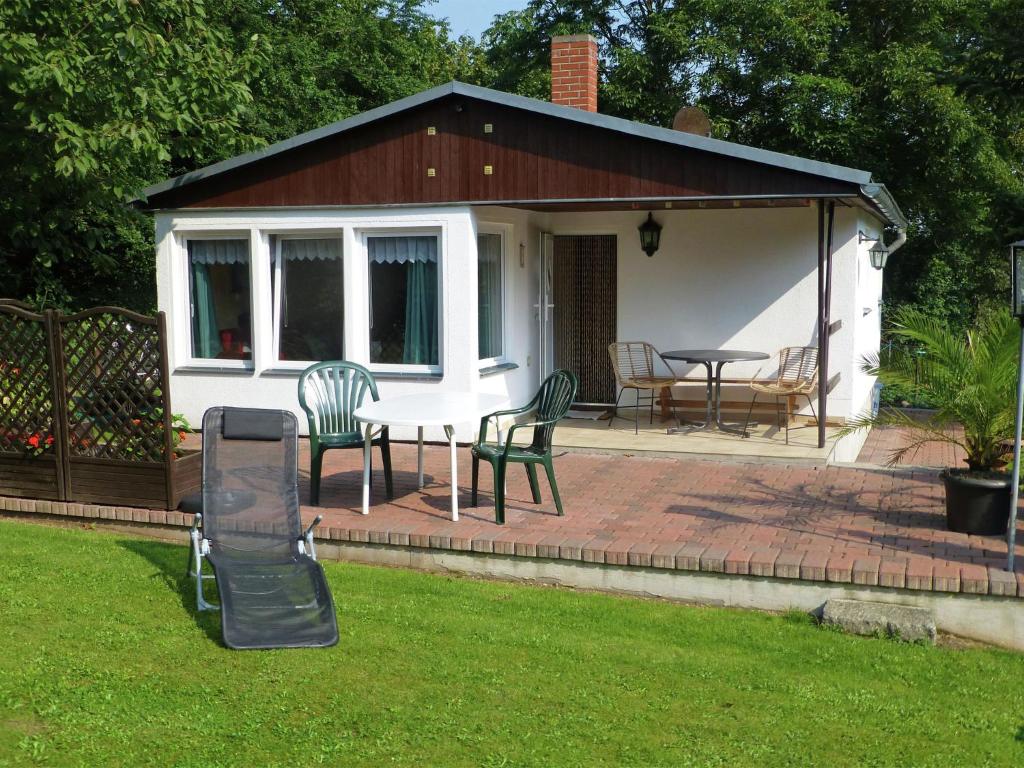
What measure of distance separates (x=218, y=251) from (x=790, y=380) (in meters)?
6.10

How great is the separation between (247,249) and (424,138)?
233 cm

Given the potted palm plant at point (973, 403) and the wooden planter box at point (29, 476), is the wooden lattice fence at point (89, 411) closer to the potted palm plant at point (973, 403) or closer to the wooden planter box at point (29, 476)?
the wooden planter box at point (29, 476)

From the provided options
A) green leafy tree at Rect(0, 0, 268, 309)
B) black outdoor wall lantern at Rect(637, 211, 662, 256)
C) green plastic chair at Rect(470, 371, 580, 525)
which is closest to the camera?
green plastic chair at Rect(470, 371, 580, 525)

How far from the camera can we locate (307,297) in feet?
36.3

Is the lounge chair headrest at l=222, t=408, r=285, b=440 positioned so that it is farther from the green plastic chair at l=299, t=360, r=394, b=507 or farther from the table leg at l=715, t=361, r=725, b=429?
the table leg at l=715, t=361, r=725, b=429

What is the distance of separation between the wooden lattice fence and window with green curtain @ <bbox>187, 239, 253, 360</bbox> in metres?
3.22

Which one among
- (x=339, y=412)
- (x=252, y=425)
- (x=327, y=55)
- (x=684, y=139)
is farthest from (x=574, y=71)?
(x=327, y=55)

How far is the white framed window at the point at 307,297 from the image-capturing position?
36.0ft

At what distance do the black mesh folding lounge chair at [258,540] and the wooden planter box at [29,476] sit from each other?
2128 mm

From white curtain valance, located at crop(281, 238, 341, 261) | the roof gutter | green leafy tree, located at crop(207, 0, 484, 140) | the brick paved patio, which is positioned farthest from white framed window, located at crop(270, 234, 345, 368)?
green leafy tree, located at crop(207, 0, 484, 140)

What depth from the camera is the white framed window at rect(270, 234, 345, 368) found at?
11.0 m

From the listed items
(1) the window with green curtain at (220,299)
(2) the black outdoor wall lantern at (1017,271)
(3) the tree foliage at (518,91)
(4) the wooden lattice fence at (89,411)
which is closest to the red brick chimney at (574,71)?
(3) the tree foliage at (518,91)

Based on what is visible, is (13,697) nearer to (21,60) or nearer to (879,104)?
(21,60)

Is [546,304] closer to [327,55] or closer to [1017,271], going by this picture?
[1017,271]
